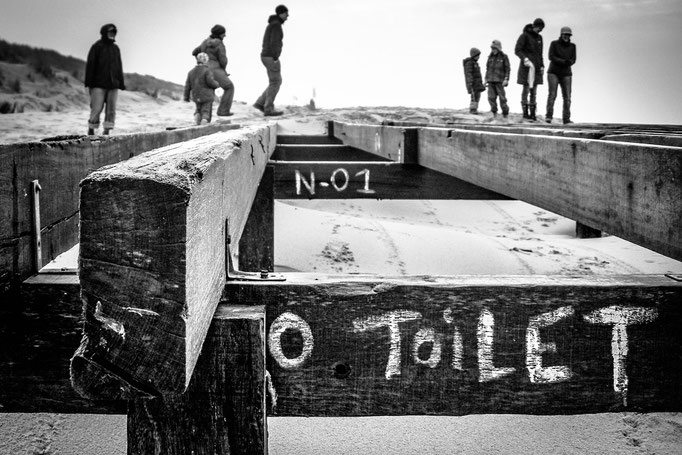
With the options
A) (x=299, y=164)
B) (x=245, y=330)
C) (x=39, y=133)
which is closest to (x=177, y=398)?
(x=245, y=330)

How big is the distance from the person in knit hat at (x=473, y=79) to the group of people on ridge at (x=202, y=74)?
800 cm

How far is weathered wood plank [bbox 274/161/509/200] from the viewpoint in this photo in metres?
4.13

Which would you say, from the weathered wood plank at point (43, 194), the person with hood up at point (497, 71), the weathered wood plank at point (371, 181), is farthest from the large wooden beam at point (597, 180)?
the person with hood up at point (497, 71)

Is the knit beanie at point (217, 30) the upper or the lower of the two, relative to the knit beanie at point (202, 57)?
upper

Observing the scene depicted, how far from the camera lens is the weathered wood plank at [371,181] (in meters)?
4.13

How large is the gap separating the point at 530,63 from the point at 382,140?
15.0m

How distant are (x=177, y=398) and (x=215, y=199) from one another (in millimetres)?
393

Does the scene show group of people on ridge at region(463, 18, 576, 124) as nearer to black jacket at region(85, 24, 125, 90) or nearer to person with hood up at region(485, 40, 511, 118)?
person with hood up at region(485, 40, 511, 118)

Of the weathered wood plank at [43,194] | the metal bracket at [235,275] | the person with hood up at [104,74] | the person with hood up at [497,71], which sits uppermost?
the person with hood up at [497,71]

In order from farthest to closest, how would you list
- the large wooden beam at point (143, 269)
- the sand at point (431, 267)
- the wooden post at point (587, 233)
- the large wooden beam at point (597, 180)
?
the wooden post at point (587, 233), the sand at point (431, 267), the large wooden beam at point (597, 180), the large wooden beam at point (143, 269)

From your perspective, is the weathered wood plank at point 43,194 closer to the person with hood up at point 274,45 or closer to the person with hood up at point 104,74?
the person with hood up at point 104,74

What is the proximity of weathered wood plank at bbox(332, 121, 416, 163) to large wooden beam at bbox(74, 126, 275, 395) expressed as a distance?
3333 millimetres

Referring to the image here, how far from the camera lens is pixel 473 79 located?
21.8 metres

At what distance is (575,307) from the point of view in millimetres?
1400
